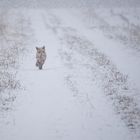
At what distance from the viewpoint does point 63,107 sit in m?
11.2

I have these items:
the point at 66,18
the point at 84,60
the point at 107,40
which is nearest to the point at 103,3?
the point at 66,18

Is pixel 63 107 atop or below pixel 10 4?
below

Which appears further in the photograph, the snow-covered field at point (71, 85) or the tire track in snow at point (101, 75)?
the tire track in snow at point (101, 75)

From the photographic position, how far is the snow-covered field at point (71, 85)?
9.66 m

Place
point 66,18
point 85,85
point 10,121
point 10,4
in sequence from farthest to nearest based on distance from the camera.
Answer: point 10,4, point 66,18, point 85,85, point 10,121

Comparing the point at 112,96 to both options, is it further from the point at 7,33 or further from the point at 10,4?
the point at 10,4

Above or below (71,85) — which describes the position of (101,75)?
above

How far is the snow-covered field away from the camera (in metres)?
9.66

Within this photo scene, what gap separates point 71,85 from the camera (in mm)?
13508

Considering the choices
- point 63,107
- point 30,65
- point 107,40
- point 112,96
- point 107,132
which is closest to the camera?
point 107,132

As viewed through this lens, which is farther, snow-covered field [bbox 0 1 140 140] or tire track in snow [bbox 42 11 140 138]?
tire track in snow [bbox 42 11 140 138]

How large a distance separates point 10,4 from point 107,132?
39841 mm

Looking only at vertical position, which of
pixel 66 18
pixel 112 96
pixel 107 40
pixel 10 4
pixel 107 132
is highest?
pixel 10 4

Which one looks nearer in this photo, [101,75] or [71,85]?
[71,85]
